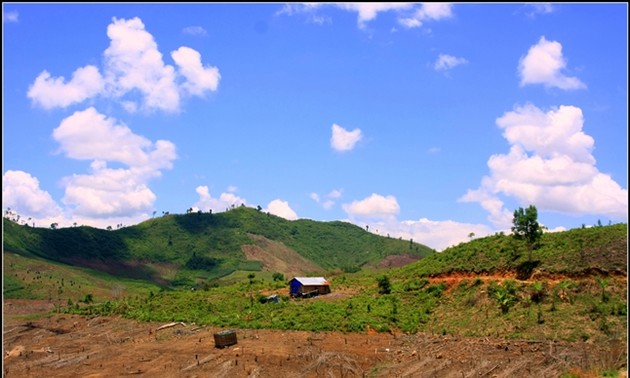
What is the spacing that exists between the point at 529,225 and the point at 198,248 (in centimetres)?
13176

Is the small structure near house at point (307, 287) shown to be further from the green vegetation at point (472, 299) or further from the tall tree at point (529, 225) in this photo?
the tall tree at point (529, 225)

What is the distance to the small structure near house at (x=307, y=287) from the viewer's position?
56344 mm

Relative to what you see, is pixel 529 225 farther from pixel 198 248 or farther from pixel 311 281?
pixel 198 248

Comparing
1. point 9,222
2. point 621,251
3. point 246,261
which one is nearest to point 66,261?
point 9,222

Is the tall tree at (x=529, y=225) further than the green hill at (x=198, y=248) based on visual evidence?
No

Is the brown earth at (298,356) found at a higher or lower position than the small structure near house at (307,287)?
lower

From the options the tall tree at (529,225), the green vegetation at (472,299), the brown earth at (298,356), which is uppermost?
the tall tree at (529,225)

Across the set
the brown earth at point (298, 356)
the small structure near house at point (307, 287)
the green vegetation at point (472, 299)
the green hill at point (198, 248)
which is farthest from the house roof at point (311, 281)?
the green hill at point (198, 248)

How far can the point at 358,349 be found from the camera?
1340 inches

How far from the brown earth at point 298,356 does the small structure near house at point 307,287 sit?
1533 centimetres

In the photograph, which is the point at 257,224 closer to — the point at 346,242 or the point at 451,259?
the point at 346,242

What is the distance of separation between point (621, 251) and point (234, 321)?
30306 mm

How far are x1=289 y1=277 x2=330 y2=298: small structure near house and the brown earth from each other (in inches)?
604

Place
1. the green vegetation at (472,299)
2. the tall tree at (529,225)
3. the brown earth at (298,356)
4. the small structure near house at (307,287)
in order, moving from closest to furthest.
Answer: the brown earth at (298,356) < the green vegetation at (472,299) < the tall tree at (529,225) < the small structure near house at (307,287)
